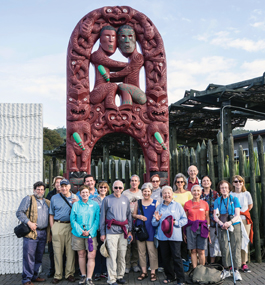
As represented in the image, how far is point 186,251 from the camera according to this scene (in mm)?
5910

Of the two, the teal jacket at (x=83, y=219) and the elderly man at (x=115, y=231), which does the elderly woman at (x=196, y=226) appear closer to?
the elderly man at (x=115, y=231)

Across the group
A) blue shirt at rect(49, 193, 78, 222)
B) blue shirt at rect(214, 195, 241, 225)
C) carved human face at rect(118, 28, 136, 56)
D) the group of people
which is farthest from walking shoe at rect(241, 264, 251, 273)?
carved human face at rect(118, 28, 136, 56)

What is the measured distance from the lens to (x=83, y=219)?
5.02 m

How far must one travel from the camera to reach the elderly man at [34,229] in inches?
200

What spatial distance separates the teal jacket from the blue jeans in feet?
2.08

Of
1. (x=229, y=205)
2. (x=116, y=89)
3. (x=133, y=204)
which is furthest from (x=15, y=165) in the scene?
(x=229, y=205)

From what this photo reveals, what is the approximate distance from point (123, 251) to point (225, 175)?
287cm

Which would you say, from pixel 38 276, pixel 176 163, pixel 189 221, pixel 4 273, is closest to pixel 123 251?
pixel 189 221

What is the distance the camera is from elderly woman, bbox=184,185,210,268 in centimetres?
514

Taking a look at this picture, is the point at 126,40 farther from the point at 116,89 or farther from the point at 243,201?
the point at 243,201

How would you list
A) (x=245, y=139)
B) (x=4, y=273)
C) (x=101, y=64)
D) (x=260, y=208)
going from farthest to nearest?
(x=245, y=139) < (x=101, y=64) < (x=260, y=208) < (x=4, y=273)

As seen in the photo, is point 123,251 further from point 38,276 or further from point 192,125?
point 192,125

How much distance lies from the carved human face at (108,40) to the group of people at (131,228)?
3.05 meters

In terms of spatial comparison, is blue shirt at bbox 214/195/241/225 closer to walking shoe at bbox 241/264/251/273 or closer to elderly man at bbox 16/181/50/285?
walking shoe at bbox 241/264/251/273
